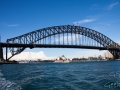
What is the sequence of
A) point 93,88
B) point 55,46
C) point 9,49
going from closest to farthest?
point 93,88, point 9,49, point 55,46

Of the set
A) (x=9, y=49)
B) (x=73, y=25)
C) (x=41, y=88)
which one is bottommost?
(x=41, y=88)

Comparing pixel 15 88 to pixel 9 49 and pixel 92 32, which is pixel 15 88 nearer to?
pixel 9 49

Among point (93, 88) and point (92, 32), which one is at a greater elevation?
point (92, 32)

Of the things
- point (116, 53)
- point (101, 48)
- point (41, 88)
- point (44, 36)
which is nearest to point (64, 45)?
point (44, 36)

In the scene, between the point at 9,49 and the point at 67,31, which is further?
the point at 67,31

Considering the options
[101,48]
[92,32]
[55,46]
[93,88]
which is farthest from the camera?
[92,32]

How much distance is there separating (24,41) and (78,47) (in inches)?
1086

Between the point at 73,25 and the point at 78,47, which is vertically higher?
the point at 73,25

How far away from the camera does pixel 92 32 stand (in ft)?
399

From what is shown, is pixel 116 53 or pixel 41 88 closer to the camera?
pixel 41 88

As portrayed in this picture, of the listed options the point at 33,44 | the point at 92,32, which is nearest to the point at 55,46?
the point at 33,44

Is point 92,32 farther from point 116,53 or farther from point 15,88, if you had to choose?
point 15,88

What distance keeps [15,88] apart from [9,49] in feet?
240

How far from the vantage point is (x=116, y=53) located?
129m
